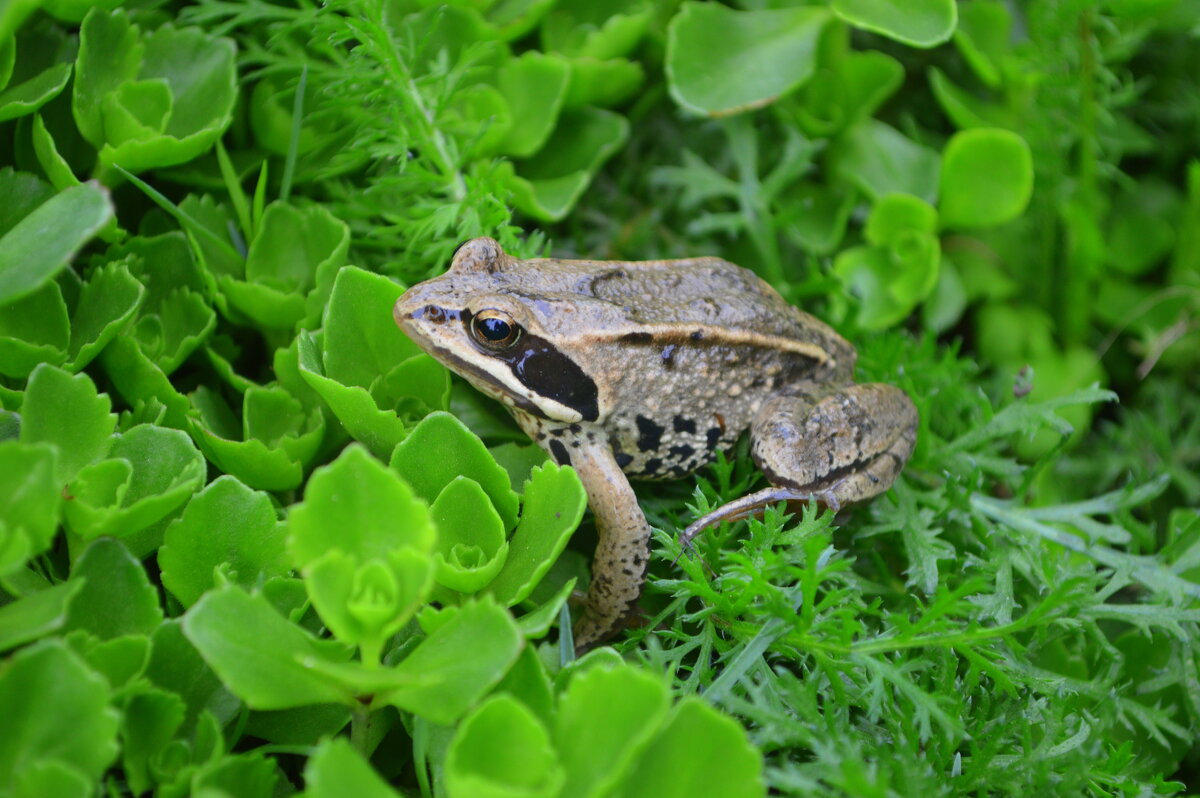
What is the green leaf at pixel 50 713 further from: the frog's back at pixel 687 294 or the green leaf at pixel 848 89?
the green leaf at pixel 848 89

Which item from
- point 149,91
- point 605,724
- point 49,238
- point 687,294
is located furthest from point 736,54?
point 605,724

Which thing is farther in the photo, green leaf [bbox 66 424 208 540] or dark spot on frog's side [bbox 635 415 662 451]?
dark spot on frog's side [bbox 635 415 662 451]

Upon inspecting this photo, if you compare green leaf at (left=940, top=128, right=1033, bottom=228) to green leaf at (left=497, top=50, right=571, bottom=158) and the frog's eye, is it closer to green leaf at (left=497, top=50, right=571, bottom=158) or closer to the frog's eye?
green leaf at (left=497, top=50, right=571, bottom=158)

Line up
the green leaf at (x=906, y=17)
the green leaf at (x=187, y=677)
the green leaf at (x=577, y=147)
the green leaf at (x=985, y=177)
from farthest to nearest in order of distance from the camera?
the green leaf at (x=985, y=177), the green leaf at (x=577, y=147), the green leaf at (x=906, y=17), the green leaf at (x=187, y=677)

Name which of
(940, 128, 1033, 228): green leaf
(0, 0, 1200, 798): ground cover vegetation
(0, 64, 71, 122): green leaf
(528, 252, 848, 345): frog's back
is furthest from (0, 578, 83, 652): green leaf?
(940, 128, 1033, 228): green leaf

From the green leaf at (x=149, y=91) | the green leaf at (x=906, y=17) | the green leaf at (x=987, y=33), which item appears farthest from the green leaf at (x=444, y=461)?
the green leaf at (x=987, y=33)

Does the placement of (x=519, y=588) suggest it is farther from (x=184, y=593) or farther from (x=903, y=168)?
(x=903, y=168)

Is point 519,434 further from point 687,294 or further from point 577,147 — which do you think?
point 577,147
